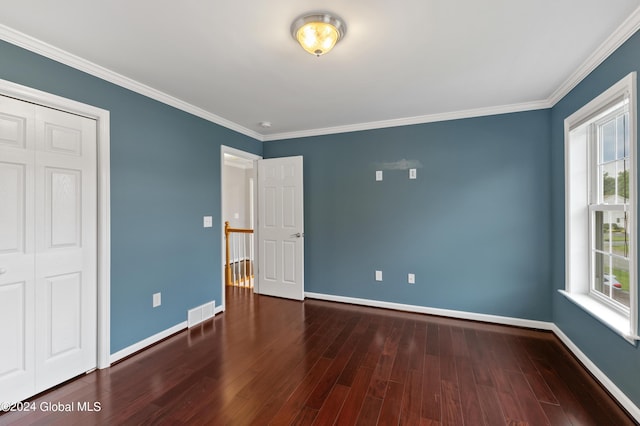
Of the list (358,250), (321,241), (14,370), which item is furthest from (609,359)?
(14,370)

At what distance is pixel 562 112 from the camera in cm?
279

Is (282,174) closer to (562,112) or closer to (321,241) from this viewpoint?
(321,241)

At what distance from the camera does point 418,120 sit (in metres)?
3.59

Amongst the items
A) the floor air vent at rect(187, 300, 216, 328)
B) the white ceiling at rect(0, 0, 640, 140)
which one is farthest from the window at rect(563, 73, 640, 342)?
the floor air vent at rect(187, 300, 216, 328)

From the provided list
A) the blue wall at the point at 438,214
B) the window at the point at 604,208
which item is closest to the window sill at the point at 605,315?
the window at the point at 604,208

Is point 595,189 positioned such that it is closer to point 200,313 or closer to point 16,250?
point 200,313

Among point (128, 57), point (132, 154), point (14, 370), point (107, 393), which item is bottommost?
point (107, 393)

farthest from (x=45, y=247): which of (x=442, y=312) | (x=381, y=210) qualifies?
(x=442, y=312)

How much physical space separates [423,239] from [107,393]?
3442 millimetres

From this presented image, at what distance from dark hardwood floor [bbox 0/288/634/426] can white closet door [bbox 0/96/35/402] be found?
0.92ft

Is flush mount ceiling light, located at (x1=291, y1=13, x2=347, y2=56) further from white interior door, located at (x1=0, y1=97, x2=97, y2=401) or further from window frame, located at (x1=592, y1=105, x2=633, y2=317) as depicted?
window frame, located at (x1=592, y1=105, x2=633, y2=317)

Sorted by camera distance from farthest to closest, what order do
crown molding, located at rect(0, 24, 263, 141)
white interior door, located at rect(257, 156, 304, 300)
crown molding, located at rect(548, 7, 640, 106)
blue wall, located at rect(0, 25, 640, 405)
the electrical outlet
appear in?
white interior door, located at rect(257, 156, 304, 300) < the electrical outlet < blue wall, located at rect(0, 25, 640, 405) < crown molding, located at rect(0, 24, 263, 141) < crown molding, located at rect(548, 7, 640, 106)

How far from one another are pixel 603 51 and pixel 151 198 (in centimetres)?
397

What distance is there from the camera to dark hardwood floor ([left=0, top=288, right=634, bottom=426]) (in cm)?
181
